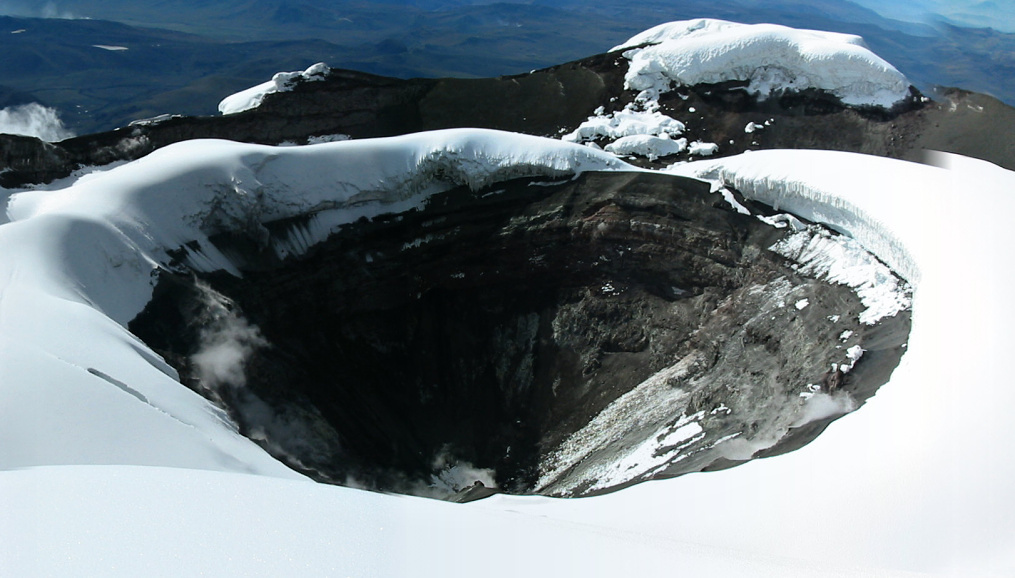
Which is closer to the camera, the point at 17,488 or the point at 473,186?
the point at 17,488

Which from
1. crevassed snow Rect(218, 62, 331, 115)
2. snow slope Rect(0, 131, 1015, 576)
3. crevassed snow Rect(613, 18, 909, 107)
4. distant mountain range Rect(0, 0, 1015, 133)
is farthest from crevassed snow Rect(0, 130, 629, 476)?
distant mountain range Rect(0, 0, 1015, 133)

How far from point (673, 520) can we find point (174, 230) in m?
23.1

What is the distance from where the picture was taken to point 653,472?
2206 cm

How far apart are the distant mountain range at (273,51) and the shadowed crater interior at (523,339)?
8531cm

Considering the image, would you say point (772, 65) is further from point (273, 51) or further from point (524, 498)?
point (273, 51)

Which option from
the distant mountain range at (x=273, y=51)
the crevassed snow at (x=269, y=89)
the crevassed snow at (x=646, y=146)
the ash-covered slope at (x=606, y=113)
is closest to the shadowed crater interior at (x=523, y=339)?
the crevassed snow at (x=646, y=146)

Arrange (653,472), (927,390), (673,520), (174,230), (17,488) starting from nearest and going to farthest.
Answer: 1. (17,488)
2. (673,520)
3. (927,390)
4. (653,472)
5. (174,230)

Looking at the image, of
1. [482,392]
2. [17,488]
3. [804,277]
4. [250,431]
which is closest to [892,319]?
[804,277]

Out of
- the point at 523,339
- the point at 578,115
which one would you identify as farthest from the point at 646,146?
the point at 523,339

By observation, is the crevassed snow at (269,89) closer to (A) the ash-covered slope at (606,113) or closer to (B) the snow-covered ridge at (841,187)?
(A) the ash-covered slope at (606,113)

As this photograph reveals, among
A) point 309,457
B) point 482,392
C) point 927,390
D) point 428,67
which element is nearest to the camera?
point 927,390

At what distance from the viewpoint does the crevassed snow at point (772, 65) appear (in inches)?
1635

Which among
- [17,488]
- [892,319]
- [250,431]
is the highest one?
[17,488]

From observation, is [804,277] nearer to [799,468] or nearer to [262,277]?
[799,468]
